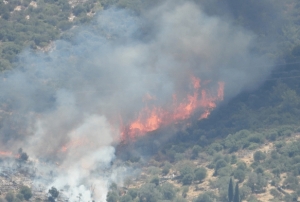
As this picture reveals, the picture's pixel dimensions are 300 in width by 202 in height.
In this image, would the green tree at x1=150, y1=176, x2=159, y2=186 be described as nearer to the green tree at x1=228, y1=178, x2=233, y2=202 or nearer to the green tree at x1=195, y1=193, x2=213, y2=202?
the green tree at x1=195, y1=193, x2=213, y2=202

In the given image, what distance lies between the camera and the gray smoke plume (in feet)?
456

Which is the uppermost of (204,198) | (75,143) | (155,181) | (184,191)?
(75,143)

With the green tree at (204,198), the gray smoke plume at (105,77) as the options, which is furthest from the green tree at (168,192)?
the gray smoke plume at (105,77)

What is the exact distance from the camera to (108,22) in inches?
6855

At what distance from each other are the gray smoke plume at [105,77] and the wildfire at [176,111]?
108cm

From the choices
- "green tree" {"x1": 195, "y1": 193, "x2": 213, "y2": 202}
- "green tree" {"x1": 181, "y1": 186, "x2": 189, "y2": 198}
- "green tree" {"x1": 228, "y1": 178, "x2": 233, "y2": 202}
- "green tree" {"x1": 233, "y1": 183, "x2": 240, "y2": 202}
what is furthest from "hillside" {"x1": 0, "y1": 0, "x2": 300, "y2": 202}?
"green tree" {"x1": 233, "y1": 183, "x2": 240, "y2": 202}

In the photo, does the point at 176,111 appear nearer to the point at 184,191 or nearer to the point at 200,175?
the point at 200,175

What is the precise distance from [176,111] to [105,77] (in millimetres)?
11808

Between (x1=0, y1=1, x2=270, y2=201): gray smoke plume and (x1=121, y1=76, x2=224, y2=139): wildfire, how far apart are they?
108 cm

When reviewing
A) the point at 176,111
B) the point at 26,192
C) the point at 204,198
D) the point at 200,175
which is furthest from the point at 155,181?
the point at 176,111

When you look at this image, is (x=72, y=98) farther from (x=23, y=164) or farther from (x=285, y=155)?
(x=285, y=155)

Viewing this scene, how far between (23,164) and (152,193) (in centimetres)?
1726

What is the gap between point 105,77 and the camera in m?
156

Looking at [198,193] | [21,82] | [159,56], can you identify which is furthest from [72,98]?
[198,193]
